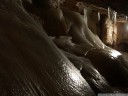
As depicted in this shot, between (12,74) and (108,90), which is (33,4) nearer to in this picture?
(108,90)

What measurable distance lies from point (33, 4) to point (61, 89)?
652 centimetres

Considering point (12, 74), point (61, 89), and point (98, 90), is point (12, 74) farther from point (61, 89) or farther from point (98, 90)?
point (98, 90)

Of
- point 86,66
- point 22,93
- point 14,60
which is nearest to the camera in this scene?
point 22,93

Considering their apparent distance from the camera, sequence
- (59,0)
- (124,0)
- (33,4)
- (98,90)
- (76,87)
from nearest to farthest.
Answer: (76,87)
(98,90)
(124,0)
(33,4)
(59,0)

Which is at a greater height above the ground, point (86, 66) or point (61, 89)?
point (61, 89)

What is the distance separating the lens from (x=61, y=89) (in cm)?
469

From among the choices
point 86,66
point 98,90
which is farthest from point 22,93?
point 86,66

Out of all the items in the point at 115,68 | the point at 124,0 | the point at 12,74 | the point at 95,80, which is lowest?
the point at 115,68

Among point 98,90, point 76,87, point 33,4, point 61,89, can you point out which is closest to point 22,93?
point 61,89

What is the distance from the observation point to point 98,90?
22.4ft

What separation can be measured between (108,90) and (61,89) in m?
2.74

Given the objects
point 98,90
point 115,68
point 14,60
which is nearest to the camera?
point 14,60

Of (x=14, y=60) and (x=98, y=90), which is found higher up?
(x=14, y=60)

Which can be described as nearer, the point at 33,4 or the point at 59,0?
the point at 33,4
